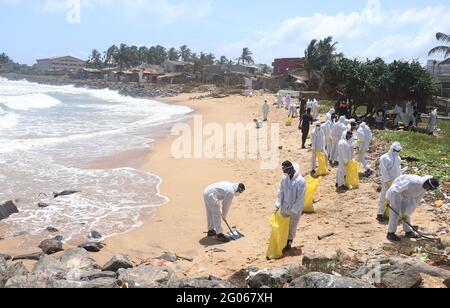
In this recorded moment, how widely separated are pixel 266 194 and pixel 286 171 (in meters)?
4.33

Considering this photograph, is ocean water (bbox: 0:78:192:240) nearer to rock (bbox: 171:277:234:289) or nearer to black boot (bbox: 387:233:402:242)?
rock (bbox: 171:277:234:289)

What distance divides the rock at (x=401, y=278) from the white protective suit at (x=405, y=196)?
2.06m

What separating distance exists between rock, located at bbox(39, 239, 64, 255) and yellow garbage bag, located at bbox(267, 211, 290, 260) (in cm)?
378

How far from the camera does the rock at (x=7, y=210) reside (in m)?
9.66

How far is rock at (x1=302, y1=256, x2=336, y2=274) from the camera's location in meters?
Result: 5.83

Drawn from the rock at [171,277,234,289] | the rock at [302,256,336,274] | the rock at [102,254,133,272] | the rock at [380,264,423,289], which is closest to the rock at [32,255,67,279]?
the rock at [102,254,133,272]

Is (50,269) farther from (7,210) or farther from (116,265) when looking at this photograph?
(7,210)

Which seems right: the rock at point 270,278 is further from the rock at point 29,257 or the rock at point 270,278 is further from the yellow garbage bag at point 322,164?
the yellow garbage bag at point 322,164

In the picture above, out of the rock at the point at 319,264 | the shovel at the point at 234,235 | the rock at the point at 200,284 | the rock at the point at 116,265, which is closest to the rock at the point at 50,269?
the rock at the point at 116,265

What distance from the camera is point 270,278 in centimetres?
549

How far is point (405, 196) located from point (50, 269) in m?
5.53

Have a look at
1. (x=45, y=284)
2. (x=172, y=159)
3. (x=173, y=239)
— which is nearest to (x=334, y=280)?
(x=45, y=284)

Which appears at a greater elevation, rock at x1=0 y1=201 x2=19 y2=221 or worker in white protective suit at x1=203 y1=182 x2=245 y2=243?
worker in white protective suit at x1=203 y1=182 x2=245 y2=243
